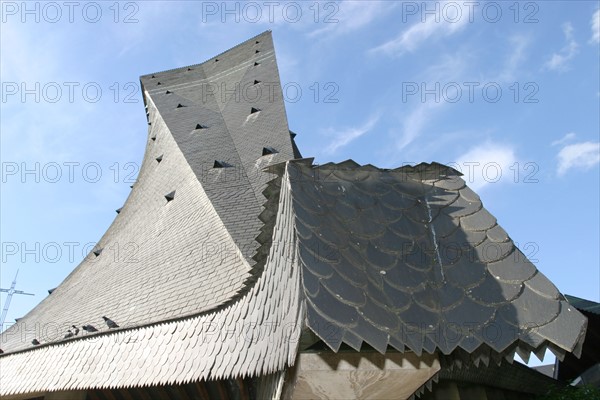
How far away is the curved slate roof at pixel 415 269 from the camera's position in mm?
3986

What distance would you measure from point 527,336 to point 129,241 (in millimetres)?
7920

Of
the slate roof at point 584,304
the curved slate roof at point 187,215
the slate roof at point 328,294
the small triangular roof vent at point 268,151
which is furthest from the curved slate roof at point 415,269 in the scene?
the slate roof at point 584,304

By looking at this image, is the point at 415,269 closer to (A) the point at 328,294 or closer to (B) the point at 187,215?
(A) the point at 328,294

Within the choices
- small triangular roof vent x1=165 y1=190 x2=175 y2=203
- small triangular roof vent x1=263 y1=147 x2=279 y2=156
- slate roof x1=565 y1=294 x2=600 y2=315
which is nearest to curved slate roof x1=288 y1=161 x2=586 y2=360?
small triangular roof vent x1=263 y1=147 x2=279 y2=156

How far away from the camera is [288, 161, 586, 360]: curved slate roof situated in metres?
3.99

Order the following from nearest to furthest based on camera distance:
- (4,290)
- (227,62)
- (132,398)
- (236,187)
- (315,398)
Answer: (315,398)
(132,398)
(236,187)
(227,62)
(4,290)

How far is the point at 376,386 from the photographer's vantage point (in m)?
4.00

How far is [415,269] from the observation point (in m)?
4.44

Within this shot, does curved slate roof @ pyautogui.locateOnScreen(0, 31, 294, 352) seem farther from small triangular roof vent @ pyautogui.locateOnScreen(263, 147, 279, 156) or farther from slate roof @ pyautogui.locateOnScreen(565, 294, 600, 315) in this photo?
slate roof @ pyautogui.locateOnScreen(565, 294, 600, 315)

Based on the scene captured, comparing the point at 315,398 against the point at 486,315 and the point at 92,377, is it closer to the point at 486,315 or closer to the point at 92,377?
the point at 486,315

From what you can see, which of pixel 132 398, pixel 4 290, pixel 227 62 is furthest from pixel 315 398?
pixel 4 290

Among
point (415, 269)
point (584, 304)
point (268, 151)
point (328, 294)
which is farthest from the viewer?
point (584, 304)

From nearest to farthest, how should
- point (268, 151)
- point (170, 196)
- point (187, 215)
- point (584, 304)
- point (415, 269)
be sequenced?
point (415, 269) → point (187, 215) → point (170, 196) → point (268, 151) → point (584, 304)

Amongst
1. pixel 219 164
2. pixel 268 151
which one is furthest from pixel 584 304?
pixel 219 164
